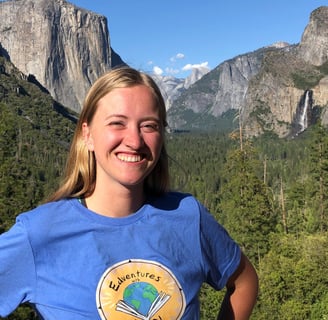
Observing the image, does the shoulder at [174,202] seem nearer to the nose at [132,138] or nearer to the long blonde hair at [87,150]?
the long blonde hair at [87,150]

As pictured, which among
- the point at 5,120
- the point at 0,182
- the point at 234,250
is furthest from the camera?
the point at 5,120

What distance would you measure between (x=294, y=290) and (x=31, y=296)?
92.9 feet

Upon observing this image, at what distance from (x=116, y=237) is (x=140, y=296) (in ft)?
1.24

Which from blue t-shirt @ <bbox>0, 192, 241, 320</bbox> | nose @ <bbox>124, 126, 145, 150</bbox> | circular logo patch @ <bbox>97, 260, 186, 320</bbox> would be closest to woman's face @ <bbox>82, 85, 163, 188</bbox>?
nose @ <bbox>124, 126, 145, 150</bbox>

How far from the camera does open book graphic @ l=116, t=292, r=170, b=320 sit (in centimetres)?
280

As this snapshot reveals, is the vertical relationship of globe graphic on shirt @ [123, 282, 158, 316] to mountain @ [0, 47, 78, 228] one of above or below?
below

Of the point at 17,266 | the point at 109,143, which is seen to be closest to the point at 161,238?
the point at 109,143

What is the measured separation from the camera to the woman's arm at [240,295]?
3535mm

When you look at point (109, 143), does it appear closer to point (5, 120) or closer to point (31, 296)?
point (31, 296)

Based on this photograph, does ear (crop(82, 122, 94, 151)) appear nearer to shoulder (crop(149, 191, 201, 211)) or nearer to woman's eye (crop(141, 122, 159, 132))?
woman's eye (crop(141, 122, 159, 132))

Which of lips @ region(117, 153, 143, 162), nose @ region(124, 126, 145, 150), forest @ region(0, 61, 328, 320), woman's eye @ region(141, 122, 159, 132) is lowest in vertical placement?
Result: forest @ region(0, 61, 328, 320)

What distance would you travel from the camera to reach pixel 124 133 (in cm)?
304

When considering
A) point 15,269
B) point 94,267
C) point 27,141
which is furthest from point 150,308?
point 27,141

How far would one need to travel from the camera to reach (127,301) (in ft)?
9.25
